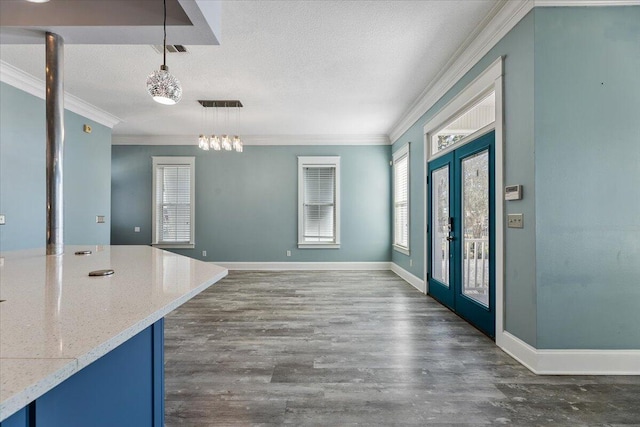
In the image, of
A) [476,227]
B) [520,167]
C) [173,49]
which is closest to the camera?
[520,167]

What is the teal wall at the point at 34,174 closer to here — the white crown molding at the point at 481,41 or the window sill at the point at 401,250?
the white crown molding at the point at 481,41

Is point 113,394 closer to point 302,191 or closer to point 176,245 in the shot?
point 302,191

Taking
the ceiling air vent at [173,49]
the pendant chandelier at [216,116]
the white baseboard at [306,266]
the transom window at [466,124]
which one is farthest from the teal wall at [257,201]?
the ceiling air vent at [173,49]

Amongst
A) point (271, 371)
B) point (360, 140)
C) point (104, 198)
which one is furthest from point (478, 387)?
point (104, 198)

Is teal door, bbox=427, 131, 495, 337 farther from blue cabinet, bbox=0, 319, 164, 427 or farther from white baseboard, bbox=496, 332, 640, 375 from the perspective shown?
blue cabinet, bbox=0, 319, 164, 427

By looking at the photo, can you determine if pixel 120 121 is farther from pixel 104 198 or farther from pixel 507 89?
pixel 507 89

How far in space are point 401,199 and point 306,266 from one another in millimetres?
2453

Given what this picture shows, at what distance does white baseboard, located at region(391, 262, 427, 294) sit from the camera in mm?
4845

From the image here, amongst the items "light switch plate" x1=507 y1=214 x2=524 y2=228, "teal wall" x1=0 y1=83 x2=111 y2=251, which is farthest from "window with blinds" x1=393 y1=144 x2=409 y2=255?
"teal wall" x1=0 y1=83 x2=111 y2=251

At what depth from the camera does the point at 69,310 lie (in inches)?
32.1

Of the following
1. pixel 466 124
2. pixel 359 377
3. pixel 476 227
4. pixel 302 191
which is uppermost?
pixel 466 124

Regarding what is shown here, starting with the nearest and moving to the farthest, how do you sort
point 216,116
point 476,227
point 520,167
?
point 520,167, point 476,227, point 216,116

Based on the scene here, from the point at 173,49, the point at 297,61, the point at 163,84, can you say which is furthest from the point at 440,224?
the point at 173,49

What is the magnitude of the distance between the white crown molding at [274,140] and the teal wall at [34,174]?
1.58 metres
